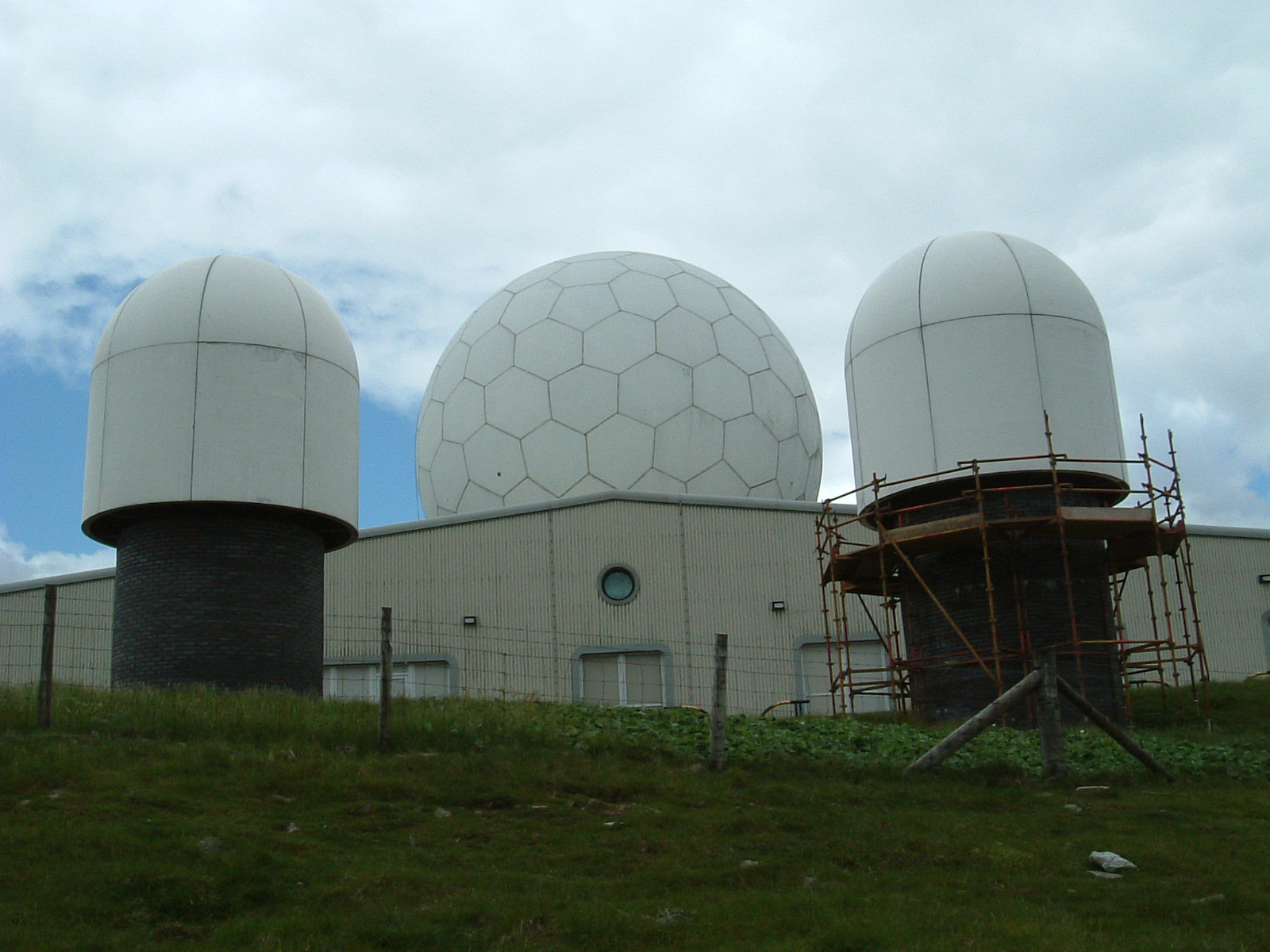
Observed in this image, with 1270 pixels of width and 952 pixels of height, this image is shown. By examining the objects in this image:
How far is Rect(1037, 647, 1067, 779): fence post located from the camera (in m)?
12.7

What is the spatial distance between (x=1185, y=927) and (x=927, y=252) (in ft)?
49.3

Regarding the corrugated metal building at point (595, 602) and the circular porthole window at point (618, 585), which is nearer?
the corrugated metal building at point (595, 602)

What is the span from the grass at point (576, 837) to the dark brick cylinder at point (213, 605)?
2984mm

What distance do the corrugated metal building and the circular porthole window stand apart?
3cm

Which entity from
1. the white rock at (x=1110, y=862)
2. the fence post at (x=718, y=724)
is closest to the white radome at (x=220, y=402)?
the fence post at (x=718, y=724)

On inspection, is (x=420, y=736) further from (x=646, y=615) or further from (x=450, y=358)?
(x=450, y=358)

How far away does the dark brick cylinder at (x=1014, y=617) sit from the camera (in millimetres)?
18594

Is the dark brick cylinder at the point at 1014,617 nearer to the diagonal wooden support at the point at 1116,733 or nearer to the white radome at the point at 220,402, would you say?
the diagonal wooden support at the point at 1116,733

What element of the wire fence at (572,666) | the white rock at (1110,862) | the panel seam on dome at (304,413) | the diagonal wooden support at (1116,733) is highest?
the panel seam on dome at (304,413)

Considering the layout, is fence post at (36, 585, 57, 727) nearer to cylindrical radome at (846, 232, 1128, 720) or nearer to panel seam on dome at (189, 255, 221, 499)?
panel seam on dome at (189, 255, 221, 499)

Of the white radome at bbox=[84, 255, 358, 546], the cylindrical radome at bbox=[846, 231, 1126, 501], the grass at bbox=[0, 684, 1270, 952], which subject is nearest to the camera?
the grass at bbox=[0, 684, 1270, 952]

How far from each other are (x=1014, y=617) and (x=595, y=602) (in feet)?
27.2

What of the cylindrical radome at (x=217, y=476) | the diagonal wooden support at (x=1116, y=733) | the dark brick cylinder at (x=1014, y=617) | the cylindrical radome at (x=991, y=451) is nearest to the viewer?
the diagonal wooden support at (x=1116, y=733)

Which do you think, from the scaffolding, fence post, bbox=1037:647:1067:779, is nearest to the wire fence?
the scaffolding
